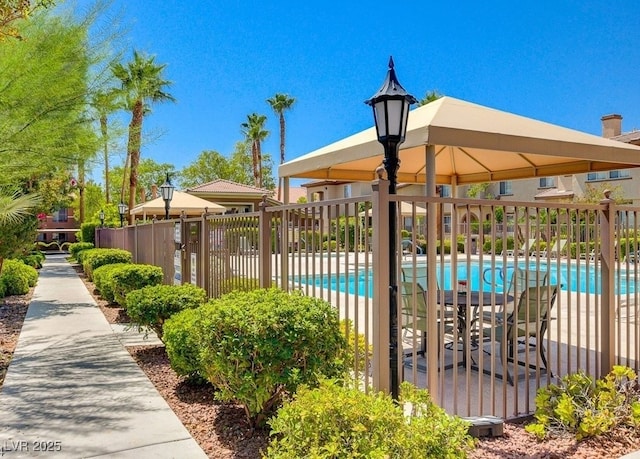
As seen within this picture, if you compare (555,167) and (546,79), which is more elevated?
(546,79)

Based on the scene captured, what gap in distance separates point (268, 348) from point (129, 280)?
6.39 metres

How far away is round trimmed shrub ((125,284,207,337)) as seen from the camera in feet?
20.2

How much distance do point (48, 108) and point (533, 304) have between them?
5.64 metres

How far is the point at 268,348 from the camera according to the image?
3465 millimetres

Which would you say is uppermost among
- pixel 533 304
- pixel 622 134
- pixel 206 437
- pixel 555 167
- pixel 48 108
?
pixel 622 134

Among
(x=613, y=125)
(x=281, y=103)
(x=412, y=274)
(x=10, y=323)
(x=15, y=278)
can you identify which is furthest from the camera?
(x=281, y=103)

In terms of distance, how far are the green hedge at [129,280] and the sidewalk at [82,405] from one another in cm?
138

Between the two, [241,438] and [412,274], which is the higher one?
[412,274]

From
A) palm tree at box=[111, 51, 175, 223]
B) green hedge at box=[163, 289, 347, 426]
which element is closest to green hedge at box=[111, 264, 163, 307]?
palm tree at box=[111, 51, 175, 223]

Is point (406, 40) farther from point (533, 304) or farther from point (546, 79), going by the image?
point (533, 304)

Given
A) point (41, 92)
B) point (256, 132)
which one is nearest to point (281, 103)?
point (256, 132)

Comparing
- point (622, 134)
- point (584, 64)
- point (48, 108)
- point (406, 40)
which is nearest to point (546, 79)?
point (584, 64)

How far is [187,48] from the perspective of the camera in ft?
56.3

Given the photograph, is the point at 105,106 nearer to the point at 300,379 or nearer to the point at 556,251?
the point at 300,379
